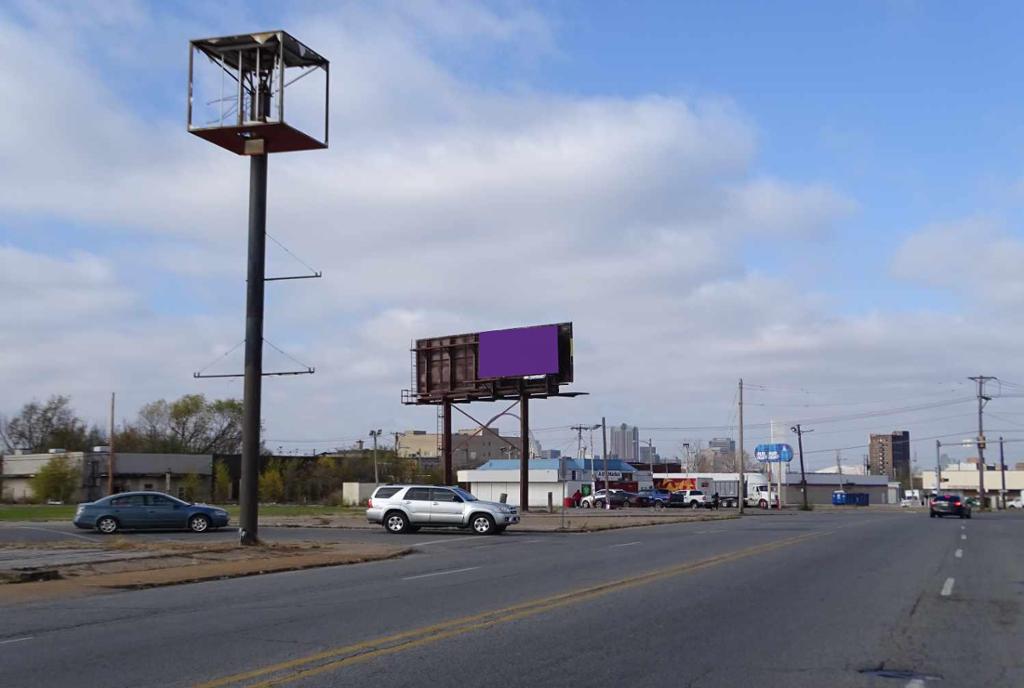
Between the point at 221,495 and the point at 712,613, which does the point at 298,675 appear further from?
the point at 221,495

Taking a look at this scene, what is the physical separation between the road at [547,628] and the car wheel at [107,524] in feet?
51.2

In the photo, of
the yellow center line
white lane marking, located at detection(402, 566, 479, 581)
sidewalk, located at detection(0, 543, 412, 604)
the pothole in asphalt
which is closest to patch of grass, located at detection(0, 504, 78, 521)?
sidewalk, located at detection(0, 543, 412, 604)

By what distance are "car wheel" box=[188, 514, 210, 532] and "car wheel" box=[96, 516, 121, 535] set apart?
2.42m

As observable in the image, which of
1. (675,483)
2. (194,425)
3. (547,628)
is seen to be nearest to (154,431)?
(194,425)

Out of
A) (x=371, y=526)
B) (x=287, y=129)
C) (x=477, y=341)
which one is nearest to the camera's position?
(x=287, y=129)

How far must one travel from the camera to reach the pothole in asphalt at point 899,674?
9789 millimetres

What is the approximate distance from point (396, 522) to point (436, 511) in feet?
5.09

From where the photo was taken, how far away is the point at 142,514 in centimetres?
3503

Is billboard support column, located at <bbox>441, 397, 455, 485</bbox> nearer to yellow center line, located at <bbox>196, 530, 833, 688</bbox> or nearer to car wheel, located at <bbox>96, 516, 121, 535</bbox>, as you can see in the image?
car wheel, located at <bbox>96, 516, 121, 535</bbox>

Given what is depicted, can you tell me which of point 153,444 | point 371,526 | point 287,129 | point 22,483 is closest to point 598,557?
point 287,129

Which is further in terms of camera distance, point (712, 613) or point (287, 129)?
point (287, 129)

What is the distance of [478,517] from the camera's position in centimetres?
3534

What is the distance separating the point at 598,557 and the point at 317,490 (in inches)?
3069

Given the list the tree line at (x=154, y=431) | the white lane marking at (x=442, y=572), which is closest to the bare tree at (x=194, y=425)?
the tree line at (x=154, y=431)
